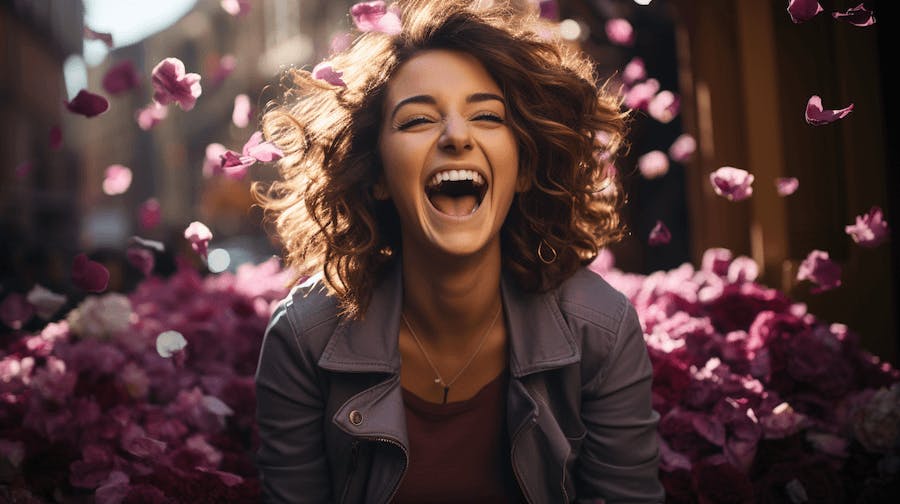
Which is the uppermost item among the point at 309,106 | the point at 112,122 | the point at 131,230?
the point at 309,106

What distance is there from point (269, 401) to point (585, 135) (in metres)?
1.12

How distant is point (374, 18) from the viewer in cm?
212

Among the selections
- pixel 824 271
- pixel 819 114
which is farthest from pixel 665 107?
pixel 819 114

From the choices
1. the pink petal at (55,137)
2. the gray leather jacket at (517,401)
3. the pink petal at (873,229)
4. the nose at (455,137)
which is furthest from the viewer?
the pink petal at (55,137)

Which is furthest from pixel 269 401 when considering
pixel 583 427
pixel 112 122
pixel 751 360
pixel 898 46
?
pixel 112 122

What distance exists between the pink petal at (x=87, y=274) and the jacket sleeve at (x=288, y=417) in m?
0.54

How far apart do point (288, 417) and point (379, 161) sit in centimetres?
73

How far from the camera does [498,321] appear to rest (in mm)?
2258

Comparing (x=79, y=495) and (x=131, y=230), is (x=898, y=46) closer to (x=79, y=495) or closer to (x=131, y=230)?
(x=79, y=495)

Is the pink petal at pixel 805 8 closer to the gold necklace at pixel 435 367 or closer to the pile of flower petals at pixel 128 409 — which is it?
the gold necklace at pixel 435 367

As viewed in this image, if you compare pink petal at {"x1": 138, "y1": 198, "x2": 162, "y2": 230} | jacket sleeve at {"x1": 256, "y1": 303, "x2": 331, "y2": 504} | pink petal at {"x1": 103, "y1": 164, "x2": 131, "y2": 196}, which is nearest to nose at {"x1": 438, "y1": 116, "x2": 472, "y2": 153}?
jacket sleeve at {"x1": 256, "y1": 303, "x2": 331, "y2": 504}

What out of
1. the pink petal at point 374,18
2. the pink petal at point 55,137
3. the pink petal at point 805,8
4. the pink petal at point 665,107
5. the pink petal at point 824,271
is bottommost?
the pink petal at point 824,271

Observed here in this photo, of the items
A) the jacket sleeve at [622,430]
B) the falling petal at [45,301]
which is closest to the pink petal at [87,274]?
the falling petal at [45,301]

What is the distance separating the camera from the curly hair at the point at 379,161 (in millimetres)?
2115
